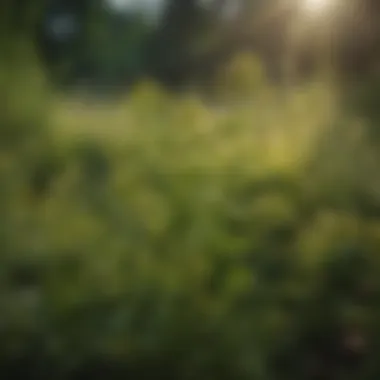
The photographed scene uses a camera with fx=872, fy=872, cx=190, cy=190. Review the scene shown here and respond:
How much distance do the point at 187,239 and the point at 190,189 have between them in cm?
7

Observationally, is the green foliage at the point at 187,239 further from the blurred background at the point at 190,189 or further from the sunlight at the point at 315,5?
the sunlight at the point at 315,5

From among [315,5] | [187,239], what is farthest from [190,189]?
[315,5]

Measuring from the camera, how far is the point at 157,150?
1279 mm

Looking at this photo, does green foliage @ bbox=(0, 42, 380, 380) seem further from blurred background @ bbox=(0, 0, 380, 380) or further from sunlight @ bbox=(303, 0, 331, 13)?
sunlight @ bbox=(303, 0, 331, 13)

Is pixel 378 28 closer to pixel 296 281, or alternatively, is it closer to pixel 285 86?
pixel 285 86

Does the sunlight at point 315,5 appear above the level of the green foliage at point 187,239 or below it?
above

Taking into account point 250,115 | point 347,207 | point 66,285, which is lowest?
point 66,285

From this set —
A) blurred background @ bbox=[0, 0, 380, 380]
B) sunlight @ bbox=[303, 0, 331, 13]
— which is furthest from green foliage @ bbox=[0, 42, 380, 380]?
sunlight @ bbox=[303, 0, 331, 13]

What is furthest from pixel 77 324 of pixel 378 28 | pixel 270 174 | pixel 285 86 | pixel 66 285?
pixel 378 28

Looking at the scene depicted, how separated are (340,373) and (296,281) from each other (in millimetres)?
149

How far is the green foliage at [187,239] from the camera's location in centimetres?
124

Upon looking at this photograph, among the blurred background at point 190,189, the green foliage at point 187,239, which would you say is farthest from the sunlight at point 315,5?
the green foliage at point 187,239

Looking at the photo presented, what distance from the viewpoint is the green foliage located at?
1237mm

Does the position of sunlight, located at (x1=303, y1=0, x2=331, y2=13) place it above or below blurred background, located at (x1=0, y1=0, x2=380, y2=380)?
above
